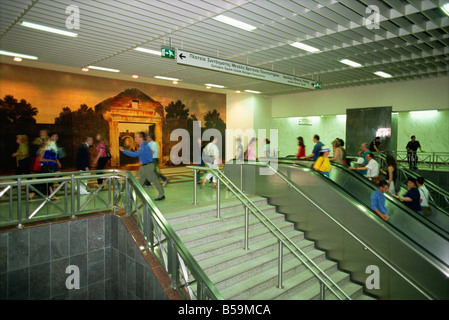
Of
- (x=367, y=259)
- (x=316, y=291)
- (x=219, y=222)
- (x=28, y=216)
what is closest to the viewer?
(x=28, y=216)

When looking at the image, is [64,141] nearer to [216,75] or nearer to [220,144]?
[216,75]

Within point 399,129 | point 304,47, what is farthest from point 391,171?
point 399,129

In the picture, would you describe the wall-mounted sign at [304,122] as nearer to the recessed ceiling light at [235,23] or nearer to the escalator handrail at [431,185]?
the escalator handrail at [431,185]

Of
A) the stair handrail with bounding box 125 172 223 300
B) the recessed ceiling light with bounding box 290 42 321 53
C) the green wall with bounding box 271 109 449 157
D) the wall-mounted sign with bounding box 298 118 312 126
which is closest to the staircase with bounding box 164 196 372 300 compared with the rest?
the stair handrail with bounding box 125 172 223 300

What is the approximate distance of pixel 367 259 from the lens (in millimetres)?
5723

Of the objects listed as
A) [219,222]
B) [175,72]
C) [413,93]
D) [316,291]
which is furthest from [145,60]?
[413,93]

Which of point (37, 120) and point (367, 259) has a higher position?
point (37, 120)

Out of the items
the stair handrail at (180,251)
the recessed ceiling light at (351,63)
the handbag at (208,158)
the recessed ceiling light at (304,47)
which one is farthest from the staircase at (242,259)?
the recessed ceiling light at (351,63)

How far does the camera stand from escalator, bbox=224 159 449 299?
5043 mm

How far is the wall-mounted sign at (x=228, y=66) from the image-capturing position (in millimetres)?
6328

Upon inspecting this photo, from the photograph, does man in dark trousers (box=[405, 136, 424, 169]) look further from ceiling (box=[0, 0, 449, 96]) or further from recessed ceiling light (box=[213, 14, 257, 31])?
recessed ceiling light (box=[213, 14, 257, 31])

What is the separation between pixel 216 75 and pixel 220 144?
6655 mm

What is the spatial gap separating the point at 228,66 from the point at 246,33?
840mm

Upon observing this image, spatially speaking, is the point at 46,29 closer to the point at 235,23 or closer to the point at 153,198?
the point at 235,23
